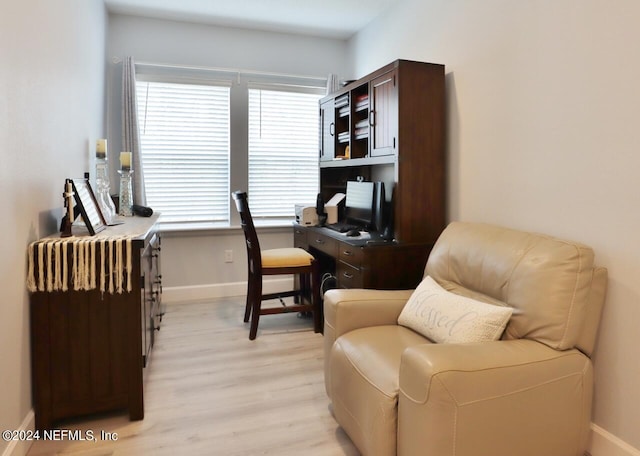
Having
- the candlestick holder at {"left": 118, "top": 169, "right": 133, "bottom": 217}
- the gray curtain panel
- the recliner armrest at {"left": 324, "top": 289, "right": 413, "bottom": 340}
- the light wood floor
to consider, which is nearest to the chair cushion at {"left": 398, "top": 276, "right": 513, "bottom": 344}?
the recliner armrest at {"left": 324, "top": 289, "right": 413, "bottom": 340}

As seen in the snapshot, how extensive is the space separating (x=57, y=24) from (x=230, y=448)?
7.54 feet

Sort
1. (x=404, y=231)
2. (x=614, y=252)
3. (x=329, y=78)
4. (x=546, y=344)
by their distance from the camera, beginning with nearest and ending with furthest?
(x=546, y=344) < (x=614, y=252) < (x=404, y=231) < (x=329, y=78)

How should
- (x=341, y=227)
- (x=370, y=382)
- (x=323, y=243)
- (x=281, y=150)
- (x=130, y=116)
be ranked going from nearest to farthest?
1. (x=370, y=382)
2. (x=323, y=243)
3. (x=341, y=227)
4. (x=130, y=116)
5. (x=281, y=150)

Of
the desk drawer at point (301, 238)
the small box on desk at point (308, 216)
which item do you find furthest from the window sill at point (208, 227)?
the small box on desk at point (308, 216)

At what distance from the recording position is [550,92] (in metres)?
2.05

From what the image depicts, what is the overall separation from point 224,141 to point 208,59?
751 mm

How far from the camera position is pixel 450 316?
181 cm

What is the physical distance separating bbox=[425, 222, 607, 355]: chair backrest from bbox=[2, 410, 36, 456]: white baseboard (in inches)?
77.1

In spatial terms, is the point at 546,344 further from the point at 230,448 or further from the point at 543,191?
the point at 230,448

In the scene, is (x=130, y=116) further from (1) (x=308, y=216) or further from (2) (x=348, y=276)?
(2) (x=348, y=276)

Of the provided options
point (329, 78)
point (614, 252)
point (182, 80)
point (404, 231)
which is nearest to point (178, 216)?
point (182, 80)

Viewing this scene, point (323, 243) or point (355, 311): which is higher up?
point (323, 243)

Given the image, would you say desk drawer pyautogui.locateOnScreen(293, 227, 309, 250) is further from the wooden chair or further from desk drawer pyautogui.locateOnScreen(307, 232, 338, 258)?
the wooden chair

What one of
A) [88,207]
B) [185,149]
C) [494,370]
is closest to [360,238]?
[494,370]
